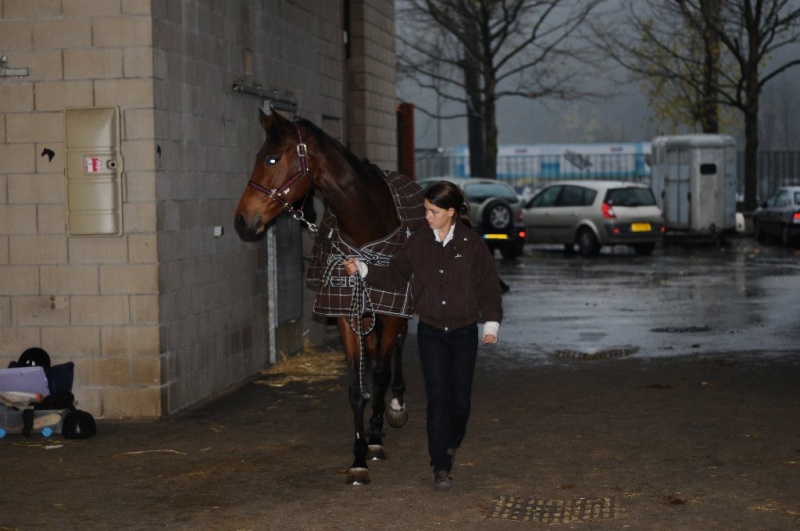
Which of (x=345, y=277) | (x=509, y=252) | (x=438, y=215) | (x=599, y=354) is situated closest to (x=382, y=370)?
(x=345, y=277)

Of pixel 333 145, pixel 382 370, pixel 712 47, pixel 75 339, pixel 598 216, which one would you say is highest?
pixel 712 47

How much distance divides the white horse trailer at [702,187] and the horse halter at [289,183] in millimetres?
26253

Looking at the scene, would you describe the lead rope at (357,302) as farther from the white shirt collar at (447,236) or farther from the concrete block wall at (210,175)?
the concrete block wall at (210,175)

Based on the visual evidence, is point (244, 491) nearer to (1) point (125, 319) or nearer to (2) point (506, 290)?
(1) point (125, 319)

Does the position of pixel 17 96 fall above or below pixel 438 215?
above

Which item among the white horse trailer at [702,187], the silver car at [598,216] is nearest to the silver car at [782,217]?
the white horse trailer at [702,187]

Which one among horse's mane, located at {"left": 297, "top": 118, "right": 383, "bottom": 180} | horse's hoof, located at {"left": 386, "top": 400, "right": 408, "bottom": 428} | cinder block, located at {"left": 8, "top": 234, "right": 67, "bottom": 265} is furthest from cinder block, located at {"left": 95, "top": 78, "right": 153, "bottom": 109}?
horse's hoof, located at {"left": 386, "top": 400, "right": 408, "bottom": 428}

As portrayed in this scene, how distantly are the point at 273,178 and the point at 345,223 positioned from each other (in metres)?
0.65

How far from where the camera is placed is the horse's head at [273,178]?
8.45 metres

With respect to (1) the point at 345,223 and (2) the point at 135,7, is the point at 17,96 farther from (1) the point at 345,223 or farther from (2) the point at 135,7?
(1) the point at 345,223

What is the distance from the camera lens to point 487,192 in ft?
98.1

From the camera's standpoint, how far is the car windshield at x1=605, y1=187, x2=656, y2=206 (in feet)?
98.5

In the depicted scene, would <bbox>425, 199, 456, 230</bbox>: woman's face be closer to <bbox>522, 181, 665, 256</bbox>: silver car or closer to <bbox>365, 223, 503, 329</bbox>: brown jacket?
<bbox>365, 223, 503, 329</bbox>: brown jacket

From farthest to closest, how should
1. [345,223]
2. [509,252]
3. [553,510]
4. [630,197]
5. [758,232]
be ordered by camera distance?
[758,232]
[630,197]
[509,252]
[345,223]
[553,510]
